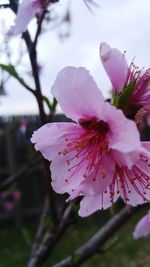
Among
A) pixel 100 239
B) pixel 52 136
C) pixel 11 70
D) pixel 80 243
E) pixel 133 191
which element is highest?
pixel 11 70

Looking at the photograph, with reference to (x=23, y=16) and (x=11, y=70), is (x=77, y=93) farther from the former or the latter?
(x=11, y=70)

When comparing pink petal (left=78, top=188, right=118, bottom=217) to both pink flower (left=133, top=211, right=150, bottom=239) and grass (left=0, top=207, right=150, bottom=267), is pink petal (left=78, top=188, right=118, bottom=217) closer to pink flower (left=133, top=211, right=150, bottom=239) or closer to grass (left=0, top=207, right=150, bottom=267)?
pink flower (left=133, top=211, right=150, bottom=239)

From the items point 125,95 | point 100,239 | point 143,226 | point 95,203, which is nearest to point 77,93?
point 125,95

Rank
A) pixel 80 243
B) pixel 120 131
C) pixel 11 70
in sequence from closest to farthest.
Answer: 1. pixel 120 131
2. pixel 11 70
3. pixel 80 243

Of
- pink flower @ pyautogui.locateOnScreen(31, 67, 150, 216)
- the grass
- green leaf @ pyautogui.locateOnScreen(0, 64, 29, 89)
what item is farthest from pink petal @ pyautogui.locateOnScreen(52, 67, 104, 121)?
the grass

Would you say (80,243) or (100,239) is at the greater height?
(100,239)

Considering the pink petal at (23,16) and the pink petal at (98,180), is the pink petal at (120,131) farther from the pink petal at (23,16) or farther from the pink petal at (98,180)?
the pink petal at (23,16)
